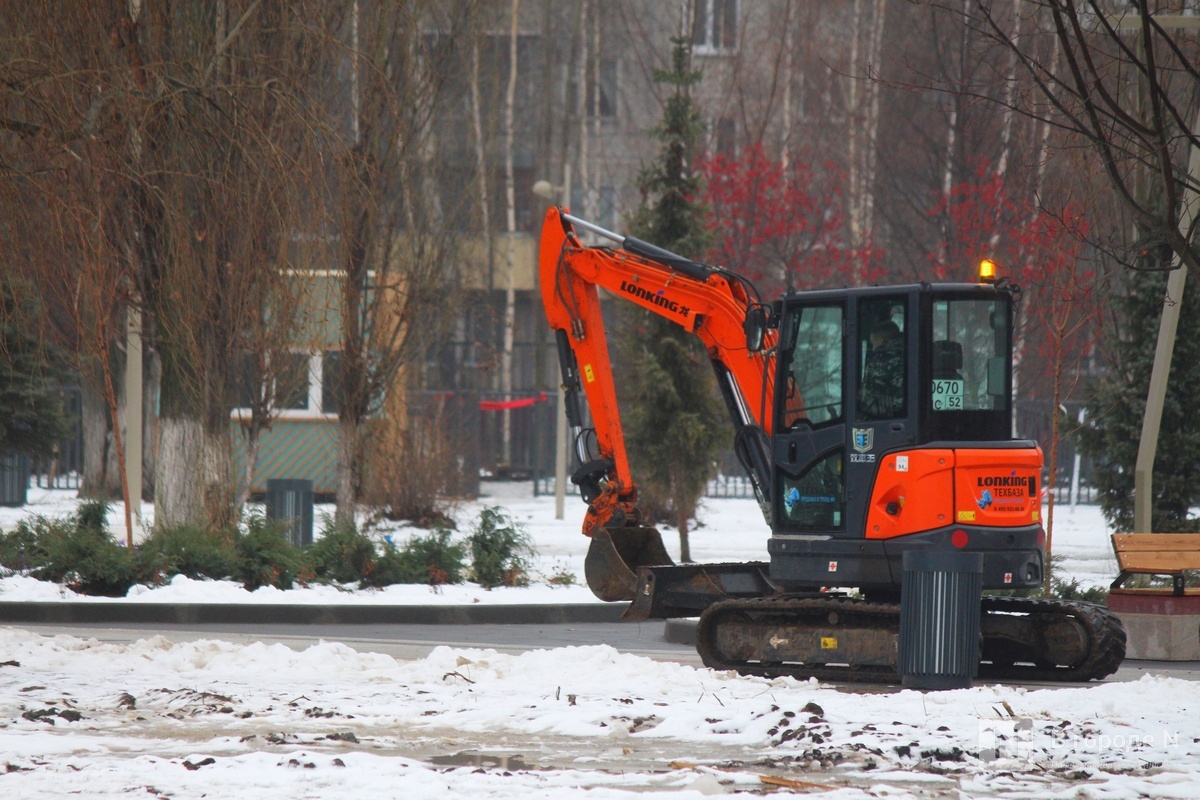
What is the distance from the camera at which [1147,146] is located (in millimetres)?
8211

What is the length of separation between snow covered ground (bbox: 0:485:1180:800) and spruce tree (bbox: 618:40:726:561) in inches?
395

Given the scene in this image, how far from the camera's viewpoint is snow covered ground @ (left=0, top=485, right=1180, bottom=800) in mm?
6996

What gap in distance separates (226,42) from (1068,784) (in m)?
9.27

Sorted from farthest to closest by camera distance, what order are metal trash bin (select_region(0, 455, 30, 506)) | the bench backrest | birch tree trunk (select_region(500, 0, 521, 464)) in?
birch tree trunk (select_region(500, 0, 521, 464)), metal trash bin (select_region(0, 455, 30, 506)), the bench backrest

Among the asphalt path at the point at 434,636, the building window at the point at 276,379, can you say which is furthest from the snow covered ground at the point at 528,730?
the building window at the point at 276,379

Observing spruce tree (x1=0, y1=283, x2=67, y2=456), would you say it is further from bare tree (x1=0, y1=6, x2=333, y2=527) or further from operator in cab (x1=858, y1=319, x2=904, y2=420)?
operator in cab (x1=858, y1=319, x2=904, y2=420)

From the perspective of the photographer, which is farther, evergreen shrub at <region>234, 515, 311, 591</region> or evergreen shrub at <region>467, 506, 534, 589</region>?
evergreen shrub at <region>467, 506, 534, 589</region>

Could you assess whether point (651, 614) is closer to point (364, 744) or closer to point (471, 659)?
point (471, 659)

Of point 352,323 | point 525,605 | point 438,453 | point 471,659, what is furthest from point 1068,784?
point 438,453

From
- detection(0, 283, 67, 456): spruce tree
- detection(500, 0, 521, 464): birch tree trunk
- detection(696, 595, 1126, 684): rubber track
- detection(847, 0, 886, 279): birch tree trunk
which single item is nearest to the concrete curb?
detection(696, 595, 1126, 684): rubber track

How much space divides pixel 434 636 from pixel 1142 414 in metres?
9.83

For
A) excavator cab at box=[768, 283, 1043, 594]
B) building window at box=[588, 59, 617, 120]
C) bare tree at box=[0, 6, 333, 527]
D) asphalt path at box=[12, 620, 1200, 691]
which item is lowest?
asphalt path at box=[12, 620, 1200, 691]

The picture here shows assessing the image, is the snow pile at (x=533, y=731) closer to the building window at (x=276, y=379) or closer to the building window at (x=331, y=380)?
the building window at (x=276, y=379)

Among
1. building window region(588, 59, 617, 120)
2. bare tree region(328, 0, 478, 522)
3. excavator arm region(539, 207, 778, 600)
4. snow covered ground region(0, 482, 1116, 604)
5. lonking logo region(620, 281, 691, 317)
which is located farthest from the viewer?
building window region(588, 59, 617, 120)
